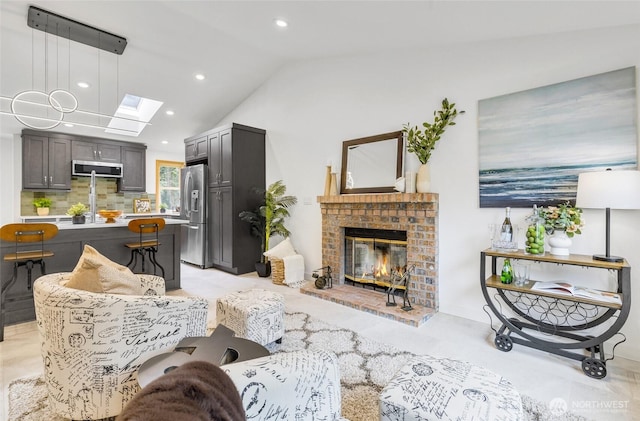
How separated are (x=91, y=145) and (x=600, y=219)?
308 inches

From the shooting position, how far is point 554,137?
8.04 feet

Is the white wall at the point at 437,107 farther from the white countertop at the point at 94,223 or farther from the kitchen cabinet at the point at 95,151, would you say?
the kitchen cabinet at the point at 95,151

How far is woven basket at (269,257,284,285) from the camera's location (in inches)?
A: 162

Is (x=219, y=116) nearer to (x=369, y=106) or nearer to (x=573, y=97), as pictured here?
(x=369, y=106)

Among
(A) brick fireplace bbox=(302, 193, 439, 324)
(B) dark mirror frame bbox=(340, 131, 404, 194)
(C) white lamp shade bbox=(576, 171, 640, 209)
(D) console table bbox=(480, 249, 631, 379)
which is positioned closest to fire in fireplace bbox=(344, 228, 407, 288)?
(A) brick fireplace bbox=(302, 193, 439, 324)

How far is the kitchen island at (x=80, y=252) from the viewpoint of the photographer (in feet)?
9.23

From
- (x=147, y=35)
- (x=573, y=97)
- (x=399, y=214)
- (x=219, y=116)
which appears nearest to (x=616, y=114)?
(x=573, y=97)

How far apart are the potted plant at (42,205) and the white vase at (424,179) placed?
261 inches

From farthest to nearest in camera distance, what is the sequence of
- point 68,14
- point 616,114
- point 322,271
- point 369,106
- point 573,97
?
point 322,271 → point 369,106 → point 68,14 → point 573,97 → point 616,114

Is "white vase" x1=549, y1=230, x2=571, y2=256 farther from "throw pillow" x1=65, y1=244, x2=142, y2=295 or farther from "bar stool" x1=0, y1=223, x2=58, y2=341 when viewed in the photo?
"bar stool" x1=0, y1=223, x2=58, y2=341

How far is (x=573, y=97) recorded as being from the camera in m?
2.37

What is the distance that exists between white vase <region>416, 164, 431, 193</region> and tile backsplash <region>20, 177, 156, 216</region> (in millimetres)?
6300

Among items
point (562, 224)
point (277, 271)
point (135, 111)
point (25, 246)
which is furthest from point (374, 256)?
point (135, 111)

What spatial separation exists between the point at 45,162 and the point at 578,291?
783 centimetres
